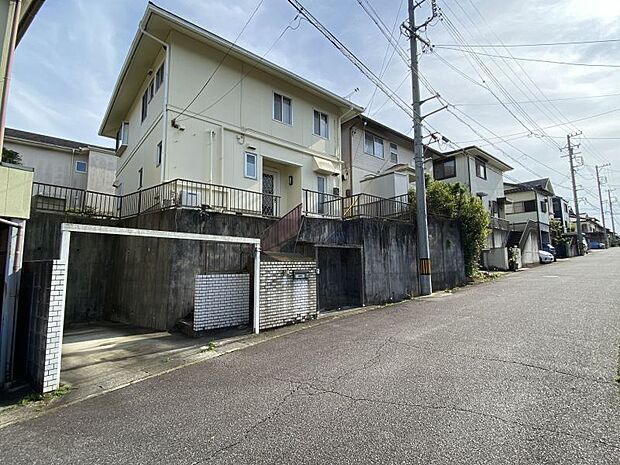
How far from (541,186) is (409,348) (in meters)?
37.7

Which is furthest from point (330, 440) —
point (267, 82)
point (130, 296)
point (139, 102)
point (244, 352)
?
point (139, 102)

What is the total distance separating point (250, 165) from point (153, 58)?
17.4 feet

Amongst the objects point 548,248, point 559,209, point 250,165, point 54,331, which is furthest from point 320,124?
point 559,209

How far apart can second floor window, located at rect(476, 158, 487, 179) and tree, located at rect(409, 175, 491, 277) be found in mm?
11153

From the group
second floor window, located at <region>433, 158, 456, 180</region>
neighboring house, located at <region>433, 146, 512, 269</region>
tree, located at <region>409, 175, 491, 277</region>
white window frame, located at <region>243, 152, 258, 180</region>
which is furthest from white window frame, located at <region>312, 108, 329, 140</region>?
second floor window, located at <region>433, 158, 456, 180</region>

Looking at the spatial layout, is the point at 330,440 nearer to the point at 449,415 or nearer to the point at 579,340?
the point at 449,415

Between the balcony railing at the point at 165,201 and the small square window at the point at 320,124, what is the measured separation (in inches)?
164

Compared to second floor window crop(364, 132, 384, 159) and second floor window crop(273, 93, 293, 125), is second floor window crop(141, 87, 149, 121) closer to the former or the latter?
second floor window crop(273, 93, 293, 125)

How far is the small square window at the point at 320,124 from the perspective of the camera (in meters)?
14.7

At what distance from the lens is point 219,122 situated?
11.5 metres

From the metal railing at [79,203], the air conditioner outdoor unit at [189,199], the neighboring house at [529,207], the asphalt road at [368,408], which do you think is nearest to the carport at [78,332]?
the asphalt road at [368,408]

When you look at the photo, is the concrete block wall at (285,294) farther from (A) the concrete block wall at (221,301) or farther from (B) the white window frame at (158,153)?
(B) the white window frame at (158,153)

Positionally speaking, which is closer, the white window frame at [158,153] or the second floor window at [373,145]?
the white window frame at [158,153]

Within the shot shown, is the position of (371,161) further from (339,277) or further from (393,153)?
(339,277)
